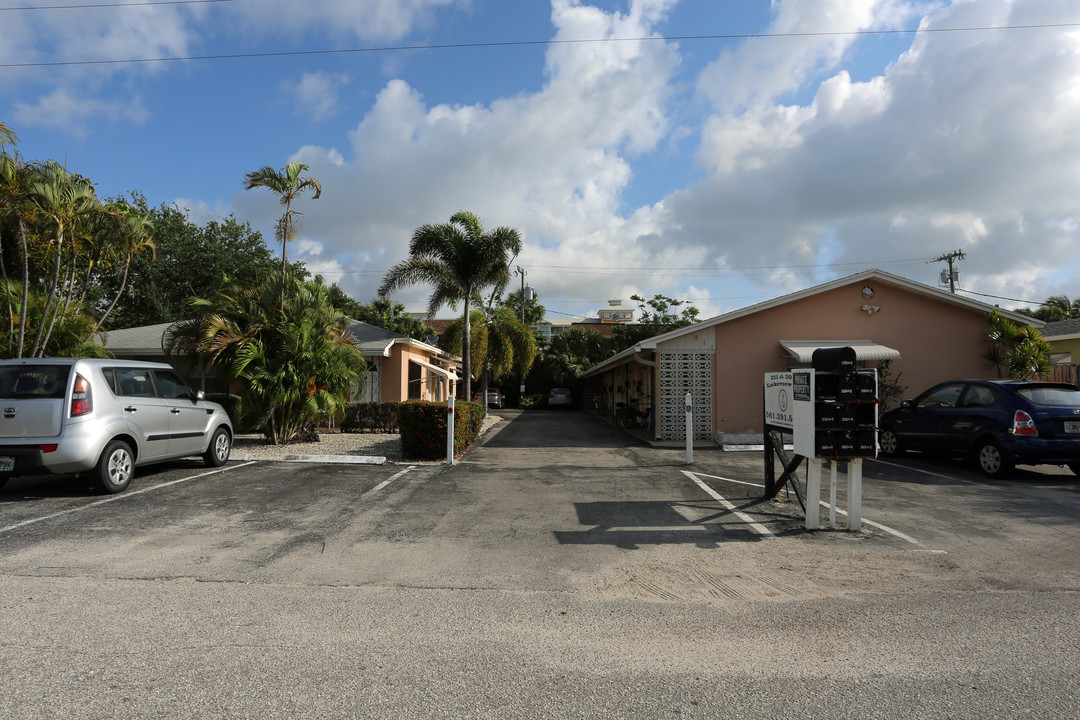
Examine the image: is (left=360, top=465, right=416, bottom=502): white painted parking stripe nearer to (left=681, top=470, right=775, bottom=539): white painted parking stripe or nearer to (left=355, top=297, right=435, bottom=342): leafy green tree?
(left=681, top=470, right=775, bottom=539): white painted parking stripe

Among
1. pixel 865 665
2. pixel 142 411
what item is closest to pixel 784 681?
pixel 865 665

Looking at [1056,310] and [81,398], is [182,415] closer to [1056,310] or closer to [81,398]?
[81,398]

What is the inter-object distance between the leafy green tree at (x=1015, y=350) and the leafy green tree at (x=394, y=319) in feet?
108

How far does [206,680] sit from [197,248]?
30.1m

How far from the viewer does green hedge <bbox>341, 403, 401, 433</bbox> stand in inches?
692

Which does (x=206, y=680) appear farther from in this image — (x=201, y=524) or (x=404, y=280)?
(x=404, y=280)

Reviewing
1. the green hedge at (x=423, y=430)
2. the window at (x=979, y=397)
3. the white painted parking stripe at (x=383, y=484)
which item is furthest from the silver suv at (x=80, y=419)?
the window at (x=979, y=397)

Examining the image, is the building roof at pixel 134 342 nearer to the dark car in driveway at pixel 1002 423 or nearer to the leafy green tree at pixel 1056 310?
the dark car in driveway at pixel 1002 423

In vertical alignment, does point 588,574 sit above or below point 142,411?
below

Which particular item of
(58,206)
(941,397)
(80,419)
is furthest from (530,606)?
(58,206)

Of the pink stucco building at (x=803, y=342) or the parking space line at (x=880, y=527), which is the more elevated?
the pink stucco building at (x=803, y=342)

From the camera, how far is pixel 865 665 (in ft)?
11.2

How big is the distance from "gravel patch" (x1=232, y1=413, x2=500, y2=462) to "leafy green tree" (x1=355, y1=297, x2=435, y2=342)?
27.2 m

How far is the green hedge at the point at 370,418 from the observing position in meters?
17.6
